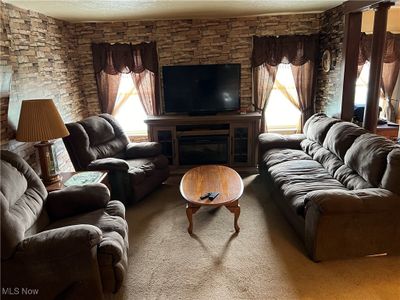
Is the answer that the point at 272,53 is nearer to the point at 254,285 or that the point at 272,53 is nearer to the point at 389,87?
the point at 389,87

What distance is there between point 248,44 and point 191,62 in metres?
0.94

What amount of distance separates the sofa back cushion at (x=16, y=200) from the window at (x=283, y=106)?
369 centimetres

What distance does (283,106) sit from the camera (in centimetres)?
492

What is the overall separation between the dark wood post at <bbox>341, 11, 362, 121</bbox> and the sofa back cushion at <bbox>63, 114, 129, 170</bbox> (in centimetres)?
310

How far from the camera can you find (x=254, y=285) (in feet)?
6.87

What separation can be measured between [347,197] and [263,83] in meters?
2.86

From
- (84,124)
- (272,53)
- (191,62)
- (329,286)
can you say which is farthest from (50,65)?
(329,286)

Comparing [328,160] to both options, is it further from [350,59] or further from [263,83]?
[263,83]

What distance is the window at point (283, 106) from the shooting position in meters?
4.75

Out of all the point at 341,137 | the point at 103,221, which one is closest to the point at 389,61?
the point at 341,137

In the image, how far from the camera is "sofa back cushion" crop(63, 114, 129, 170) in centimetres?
335

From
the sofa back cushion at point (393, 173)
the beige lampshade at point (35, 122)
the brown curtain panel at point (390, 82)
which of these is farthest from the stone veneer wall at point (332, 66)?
the beige lampshade at point (35, 122)

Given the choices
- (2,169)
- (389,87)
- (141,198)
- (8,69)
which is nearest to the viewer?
(2,169)

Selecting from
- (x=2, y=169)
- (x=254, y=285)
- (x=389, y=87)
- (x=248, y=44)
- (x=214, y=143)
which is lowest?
(x=254, y=285)
